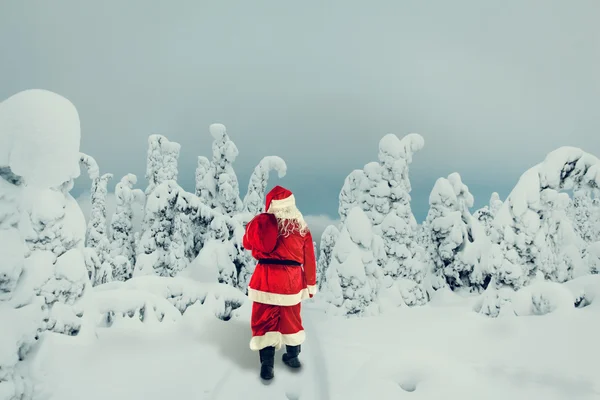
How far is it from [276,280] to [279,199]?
42.7 inches

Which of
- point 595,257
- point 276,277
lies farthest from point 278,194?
point 595,257

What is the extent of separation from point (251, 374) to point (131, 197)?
2471cm

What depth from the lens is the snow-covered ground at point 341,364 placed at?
358 cm

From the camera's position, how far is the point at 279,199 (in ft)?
15.3

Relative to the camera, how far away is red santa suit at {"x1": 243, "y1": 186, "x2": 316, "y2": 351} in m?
4.36

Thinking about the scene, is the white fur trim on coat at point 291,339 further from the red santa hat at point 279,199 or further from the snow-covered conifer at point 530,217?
the snow-covered conifer at point 530,217

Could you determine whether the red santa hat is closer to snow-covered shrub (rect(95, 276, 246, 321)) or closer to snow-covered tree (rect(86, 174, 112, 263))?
snow-covered shrub (rect(95, 276, 246, 321))

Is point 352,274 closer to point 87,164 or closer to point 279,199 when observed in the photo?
point 279,199

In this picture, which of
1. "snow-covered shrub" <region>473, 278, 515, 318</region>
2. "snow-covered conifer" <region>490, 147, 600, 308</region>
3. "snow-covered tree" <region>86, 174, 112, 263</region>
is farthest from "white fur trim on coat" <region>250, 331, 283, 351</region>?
"snow-covered tree" <region>86, 174, 112, 263</region>

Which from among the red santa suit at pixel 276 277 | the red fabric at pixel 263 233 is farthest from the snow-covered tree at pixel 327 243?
the red fabric at pixel 263 233

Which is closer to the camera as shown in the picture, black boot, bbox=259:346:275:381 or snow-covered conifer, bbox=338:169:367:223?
black boot, bbox=259:346:275:381

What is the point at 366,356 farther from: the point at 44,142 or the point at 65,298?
the point at 44,142

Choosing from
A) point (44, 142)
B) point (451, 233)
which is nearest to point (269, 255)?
point (44, 142)

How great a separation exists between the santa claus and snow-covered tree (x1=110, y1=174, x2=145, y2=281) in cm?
2407
